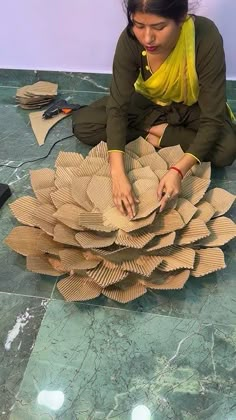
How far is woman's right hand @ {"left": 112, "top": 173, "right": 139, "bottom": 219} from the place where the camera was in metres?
1.14

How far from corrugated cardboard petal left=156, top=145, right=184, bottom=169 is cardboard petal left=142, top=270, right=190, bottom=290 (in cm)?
36

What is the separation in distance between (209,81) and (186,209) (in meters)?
0.37

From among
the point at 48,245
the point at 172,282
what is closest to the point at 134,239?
the point at 172,282

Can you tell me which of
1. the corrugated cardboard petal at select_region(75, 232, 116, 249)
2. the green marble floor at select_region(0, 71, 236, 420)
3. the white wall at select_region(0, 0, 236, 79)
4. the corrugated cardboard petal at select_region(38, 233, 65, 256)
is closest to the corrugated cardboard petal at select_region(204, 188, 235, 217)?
the green marble floor at select_region(0, 71, 236, 420)

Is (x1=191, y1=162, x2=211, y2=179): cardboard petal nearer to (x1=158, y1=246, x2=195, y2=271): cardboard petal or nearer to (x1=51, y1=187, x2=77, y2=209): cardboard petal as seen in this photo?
(x1=158, y1=246, x2=195, y2=271): cardboard petal

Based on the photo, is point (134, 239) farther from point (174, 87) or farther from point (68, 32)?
point (68, 32)

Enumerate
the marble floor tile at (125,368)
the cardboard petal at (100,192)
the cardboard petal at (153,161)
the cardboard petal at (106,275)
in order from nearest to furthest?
1. the marble floor tile at (125,368)
2. the cardboard petal at (106,275)
3. the cardboard petal at (100,192)
4. the cardboard petal at (153,161)

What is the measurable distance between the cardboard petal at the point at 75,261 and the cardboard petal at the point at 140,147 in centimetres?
41

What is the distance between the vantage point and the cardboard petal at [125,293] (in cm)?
110

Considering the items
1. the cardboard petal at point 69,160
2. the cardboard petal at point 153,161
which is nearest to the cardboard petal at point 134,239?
the cardboard petal at point 153,161

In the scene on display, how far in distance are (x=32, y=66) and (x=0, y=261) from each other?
1029mm

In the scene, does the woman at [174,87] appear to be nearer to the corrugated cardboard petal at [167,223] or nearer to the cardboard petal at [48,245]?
the corrugated cardboard petal at [167,223]

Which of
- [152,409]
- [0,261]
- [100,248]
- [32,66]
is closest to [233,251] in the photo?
[100,248]

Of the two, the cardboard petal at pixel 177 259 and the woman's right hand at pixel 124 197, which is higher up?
the woman's right hand at pixel 124 197
